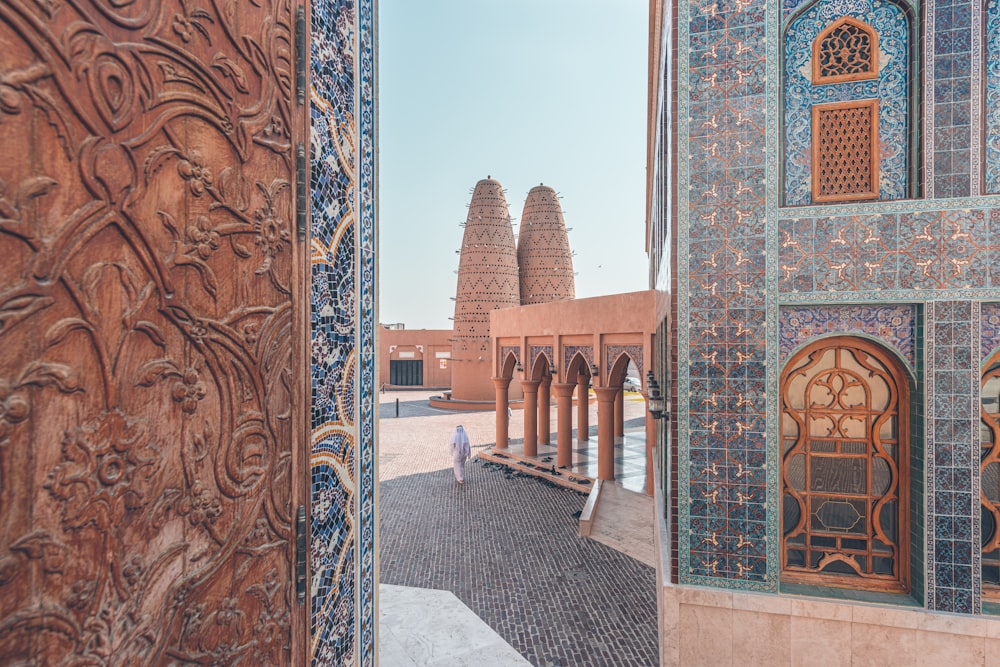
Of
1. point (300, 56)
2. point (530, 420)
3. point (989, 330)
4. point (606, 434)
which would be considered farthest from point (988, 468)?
point (530, 420)

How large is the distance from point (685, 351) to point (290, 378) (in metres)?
3.27

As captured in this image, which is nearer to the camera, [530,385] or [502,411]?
[530,385]

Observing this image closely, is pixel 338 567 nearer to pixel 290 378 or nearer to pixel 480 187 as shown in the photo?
pixel 290 378

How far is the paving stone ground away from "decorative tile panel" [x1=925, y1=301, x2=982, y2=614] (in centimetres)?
256

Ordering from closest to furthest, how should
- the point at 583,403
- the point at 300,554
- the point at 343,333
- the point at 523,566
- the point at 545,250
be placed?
the point at 300,554, the point at 343,333, the point at 523,566, the point at 583,403, the point at 545,250

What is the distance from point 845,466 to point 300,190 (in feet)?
14.4

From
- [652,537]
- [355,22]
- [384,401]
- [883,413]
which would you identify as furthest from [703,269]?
[384,401]

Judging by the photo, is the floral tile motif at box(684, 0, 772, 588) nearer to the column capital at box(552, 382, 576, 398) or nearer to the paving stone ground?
the paving stone ground

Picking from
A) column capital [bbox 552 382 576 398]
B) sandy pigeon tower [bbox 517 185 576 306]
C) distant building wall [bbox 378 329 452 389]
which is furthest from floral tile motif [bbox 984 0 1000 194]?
distant building wall [bbox 378 329 452 389]

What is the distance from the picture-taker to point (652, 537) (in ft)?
24.1

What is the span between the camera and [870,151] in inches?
149

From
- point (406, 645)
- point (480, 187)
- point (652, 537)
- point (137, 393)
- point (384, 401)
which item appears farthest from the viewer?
point (384, 401)

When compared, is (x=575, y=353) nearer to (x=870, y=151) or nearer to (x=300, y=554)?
(x=870, y=151)

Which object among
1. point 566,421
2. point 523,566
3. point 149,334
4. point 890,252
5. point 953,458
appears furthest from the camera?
point 566,421
